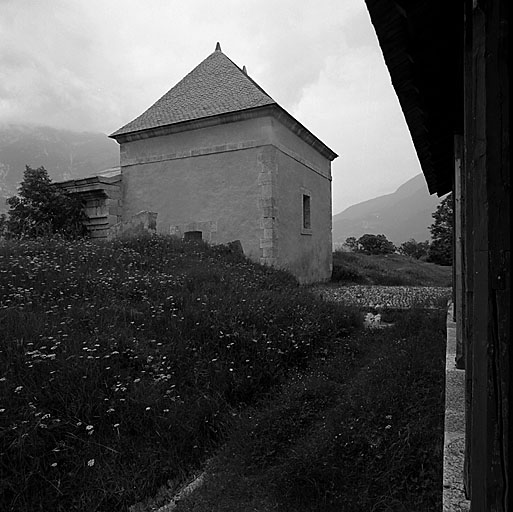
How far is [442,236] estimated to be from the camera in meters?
24.5

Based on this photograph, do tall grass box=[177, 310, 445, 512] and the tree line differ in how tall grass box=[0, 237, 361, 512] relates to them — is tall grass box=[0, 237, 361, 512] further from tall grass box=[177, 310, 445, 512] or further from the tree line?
the tree line

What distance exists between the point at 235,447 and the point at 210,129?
10192mm

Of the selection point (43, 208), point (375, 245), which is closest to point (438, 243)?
point (375, 245)

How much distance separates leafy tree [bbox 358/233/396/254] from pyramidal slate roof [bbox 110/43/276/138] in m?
18.1

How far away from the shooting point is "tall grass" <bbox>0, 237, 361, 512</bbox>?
288 cm

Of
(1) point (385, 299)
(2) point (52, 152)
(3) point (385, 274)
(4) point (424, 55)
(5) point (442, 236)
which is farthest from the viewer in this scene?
(2) point (52, 152)

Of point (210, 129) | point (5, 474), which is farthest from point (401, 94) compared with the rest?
point (210, 129)

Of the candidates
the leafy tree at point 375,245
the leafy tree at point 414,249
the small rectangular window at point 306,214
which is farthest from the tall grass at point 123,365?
the leafy tree at point 414,249

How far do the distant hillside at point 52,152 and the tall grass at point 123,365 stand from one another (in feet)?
331

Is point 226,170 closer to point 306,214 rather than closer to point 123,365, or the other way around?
point 306,214

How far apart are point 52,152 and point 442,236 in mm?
A: 125525

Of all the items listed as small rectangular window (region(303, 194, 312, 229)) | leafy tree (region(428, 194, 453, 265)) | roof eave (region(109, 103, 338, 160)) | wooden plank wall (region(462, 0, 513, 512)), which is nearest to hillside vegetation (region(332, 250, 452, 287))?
small rectangular window (region(303, 194, 312, 229))

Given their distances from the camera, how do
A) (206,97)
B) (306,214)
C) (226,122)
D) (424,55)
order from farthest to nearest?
(306,214)
(206,97)
(226,122)
(424,55)

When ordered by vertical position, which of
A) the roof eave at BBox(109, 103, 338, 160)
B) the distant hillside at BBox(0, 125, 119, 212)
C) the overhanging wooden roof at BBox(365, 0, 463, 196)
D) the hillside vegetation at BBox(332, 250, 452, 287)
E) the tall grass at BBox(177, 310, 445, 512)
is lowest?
the tall grass at BBox(177, 310, 445, 512)
